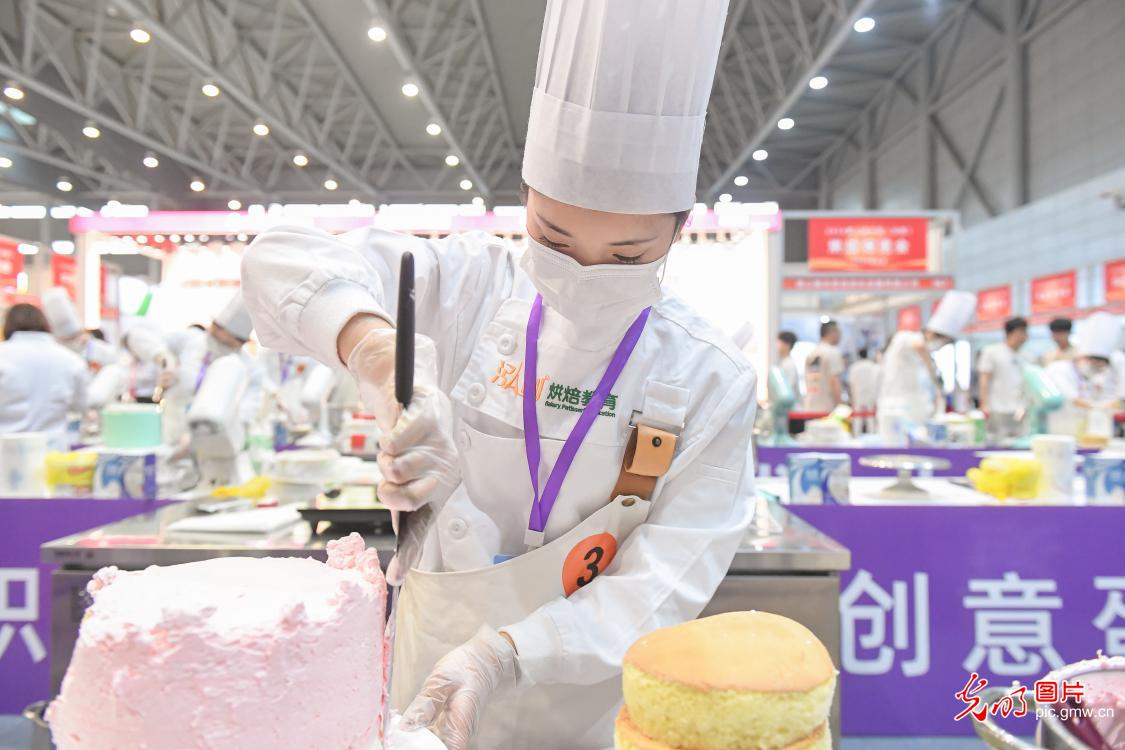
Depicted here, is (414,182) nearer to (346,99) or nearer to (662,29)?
(346,99)

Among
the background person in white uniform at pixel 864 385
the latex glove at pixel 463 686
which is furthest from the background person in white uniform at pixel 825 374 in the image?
the latex glove at pixel 463 686

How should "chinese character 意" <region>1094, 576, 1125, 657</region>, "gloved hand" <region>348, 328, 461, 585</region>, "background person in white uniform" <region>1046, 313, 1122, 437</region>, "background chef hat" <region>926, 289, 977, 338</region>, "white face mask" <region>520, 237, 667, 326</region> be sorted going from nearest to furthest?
"gloved hand" <region>348, 328, 461, 585</region> → "white face mask" <region>520, 237, 667, 326</region> → "chinese character 意" <region>1094, 576, 1125, 657</region> → "background person in white uniform" <region>1046, 313, 1122, 437</region> → "background chef hat" <region>926, 289, 977, 338</region>

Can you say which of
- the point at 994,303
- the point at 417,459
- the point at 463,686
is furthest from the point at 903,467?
the point at 994,303

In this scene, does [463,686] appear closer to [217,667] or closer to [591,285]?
[217,667]

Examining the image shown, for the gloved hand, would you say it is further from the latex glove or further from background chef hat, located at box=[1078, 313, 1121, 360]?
background chef hat, located at box=[1078, 313, 1121, 360]

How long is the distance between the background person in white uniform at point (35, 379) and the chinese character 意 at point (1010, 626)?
4495 mm

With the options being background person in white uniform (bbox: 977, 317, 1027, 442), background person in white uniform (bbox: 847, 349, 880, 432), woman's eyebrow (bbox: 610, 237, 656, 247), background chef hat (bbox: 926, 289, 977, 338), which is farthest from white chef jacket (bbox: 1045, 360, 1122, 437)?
woman's eyebrow (bbox: 610, 237, 656, 247)

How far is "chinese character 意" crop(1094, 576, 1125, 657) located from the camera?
104 inches

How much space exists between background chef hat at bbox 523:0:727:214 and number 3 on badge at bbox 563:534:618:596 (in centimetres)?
48

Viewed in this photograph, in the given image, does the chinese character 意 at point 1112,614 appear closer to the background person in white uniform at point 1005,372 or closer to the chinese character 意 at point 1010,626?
the chinese character 意 at point 1010,626

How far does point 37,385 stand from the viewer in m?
4.14

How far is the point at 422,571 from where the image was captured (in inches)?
44.9

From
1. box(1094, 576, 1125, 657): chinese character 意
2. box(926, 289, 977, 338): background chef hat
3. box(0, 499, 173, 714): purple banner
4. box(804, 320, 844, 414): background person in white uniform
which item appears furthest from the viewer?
box(804, 320, 844, 414): background person in white uniform

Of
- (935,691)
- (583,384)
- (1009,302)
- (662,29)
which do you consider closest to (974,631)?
(935,691)
